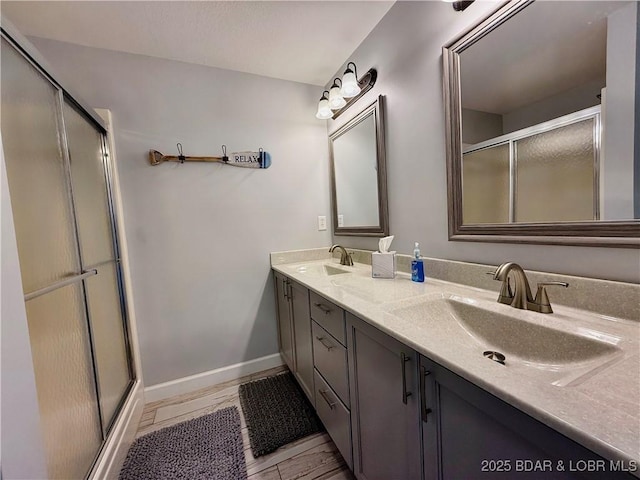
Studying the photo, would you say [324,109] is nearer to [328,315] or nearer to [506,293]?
[328,315]

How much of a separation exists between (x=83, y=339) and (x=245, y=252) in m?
1.01

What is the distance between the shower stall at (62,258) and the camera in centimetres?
80

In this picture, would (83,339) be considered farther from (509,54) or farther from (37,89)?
(509,54)

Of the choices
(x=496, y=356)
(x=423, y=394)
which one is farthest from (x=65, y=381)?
(x=496, y=356)

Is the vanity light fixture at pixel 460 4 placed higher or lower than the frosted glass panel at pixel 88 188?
higher

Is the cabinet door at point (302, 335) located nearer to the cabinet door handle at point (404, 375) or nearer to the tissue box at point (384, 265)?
the tissue box at point (384, 265)

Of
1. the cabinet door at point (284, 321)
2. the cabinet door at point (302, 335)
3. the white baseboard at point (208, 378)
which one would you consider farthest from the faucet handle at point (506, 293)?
the white baseboard at point (208, 378)

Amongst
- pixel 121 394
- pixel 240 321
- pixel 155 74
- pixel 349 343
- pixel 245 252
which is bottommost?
pixel 121 394

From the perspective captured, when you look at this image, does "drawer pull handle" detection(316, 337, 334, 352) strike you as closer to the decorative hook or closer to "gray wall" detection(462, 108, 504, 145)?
"gray wall" detection(462, 108, 504, 145)

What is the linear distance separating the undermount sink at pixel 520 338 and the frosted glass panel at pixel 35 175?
1.23 meters

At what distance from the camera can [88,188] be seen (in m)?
1.29

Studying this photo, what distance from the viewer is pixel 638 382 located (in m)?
0.44

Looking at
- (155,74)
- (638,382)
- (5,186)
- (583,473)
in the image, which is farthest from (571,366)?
(155,74)

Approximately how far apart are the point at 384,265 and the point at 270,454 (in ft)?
3.72
